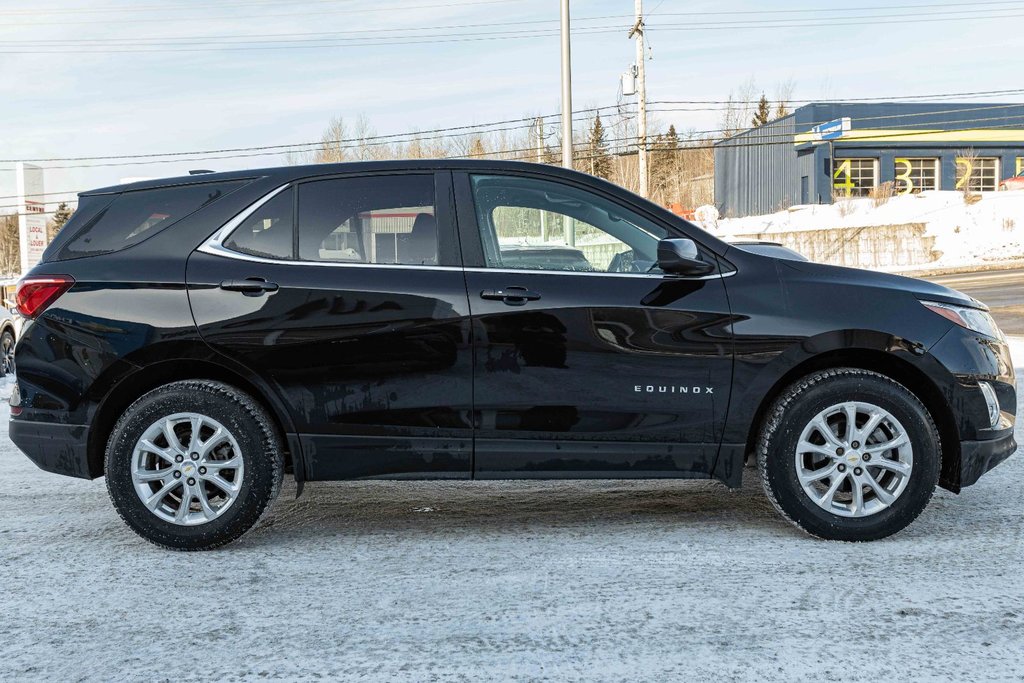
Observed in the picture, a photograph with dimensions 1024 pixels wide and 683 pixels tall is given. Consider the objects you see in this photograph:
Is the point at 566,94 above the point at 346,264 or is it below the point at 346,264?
above

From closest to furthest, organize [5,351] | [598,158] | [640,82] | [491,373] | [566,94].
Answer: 1. [491,373]
2. [5,351]
3. [566,94]
4. [640,82]
5. [598,158]

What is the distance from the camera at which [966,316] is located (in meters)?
4.61

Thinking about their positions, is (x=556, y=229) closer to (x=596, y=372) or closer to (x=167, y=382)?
(x=596, y=372)

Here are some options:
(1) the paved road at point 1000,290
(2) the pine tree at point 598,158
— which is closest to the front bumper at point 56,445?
(1) the paved road at point 1000,290

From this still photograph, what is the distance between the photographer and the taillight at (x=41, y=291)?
4.59 meters

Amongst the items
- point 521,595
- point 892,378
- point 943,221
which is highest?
point 943,221

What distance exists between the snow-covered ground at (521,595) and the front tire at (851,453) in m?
0.14

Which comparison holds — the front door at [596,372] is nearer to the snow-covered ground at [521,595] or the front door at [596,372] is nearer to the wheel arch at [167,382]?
the snow-covered ground at [521,595]

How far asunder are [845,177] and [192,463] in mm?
52196

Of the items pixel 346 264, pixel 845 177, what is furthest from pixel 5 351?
pixel 845 177

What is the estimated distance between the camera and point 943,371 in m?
4.48

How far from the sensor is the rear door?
444 centimetres

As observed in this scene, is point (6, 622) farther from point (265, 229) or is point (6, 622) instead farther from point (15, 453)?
point (15, 453)

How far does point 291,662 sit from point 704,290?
2.41 meters
